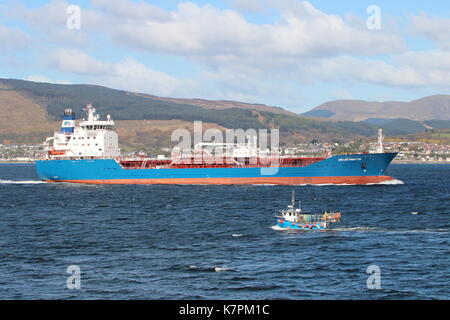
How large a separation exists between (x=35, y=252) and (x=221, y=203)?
97.2 feet

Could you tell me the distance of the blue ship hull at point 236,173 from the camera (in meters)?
84.9

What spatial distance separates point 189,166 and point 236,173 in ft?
27.7

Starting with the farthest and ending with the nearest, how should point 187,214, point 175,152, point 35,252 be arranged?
1. point 175,152
2. point 187,214
3. point 35,252

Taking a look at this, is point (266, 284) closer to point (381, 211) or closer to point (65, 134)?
point (381, 211)

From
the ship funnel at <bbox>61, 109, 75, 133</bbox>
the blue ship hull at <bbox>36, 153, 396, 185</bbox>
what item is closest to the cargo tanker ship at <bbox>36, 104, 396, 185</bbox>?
the blue ship hull at <bbox>36, 153, 396, 185</bbox>

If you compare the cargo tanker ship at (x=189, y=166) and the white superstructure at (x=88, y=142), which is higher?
the white superstructure at (x=88, y=142)

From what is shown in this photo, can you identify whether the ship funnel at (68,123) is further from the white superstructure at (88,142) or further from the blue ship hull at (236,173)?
the blue ship hull at (236,173)

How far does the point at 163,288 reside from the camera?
2716 centimetres

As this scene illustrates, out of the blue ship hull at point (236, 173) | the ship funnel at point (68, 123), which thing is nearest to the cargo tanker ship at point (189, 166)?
the blue ship hull at point (236, 173)

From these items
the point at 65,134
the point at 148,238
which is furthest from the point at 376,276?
the point at 65,134

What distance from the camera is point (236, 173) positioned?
88.4 metres

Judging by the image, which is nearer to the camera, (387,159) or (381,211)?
(381,211)

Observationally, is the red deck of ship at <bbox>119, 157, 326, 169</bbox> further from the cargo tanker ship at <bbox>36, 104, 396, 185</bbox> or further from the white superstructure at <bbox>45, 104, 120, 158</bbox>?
the white superstructure at <bbox>45, 104, 120, 158</bbox>

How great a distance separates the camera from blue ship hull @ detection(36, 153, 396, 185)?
279 feet
